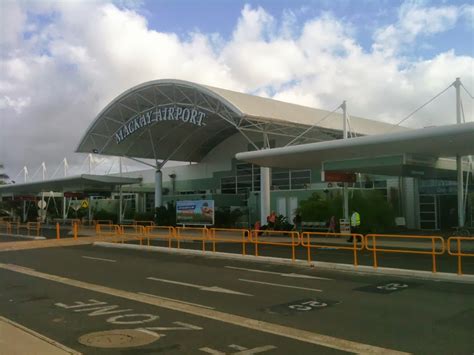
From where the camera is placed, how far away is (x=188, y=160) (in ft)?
189

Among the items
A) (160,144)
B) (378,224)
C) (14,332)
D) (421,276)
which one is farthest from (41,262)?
(160,144)

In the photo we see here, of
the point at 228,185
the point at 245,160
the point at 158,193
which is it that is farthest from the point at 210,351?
the point at 228,185

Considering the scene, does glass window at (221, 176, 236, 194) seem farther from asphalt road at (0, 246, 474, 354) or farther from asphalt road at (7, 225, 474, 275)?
asphalt road at (0, 246, 474, 354)

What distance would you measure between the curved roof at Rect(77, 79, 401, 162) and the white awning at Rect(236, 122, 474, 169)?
570 centimetres

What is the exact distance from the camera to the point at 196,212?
36.3 m

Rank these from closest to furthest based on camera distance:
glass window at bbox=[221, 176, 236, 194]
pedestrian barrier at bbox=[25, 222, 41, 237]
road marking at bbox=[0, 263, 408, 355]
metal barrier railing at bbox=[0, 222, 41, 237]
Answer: road marking at bbox=[0, 263, 408, 355] < pedestrian barrier at bbox=[25, 222, 41, 237] < metal barrier railing at bbox=[0, 222, 41, 237] < glass window at bbox=[221, 176, 236, 194]

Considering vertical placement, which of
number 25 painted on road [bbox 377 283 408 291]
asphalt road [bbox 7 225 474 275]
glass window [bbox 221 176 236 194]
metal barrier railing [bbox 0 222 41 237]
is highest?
glass window [bbox 221 176 236 194]

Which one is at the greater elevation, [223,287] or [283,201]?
[283,201]

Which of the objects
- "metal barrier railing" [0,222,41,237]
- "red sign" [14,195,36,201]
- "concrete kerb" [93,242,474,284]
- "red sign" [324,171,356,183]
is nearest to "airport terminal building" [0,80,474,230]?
"red sign" [324,171,356,183]

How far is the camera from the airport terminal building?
27.5 meters

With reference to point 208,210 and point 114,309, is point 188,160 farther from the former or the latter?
point 114,309

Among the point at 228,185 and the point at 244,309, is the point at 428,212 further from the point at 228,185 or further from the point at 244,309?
the point at 244,309

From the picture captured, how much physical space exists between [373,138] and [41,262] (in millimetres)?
14079

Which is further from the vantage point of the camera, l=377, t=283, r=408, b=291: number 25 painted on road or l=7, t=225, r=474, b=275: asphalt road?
l=7, t=225, r=474, b=275: asphalt road
